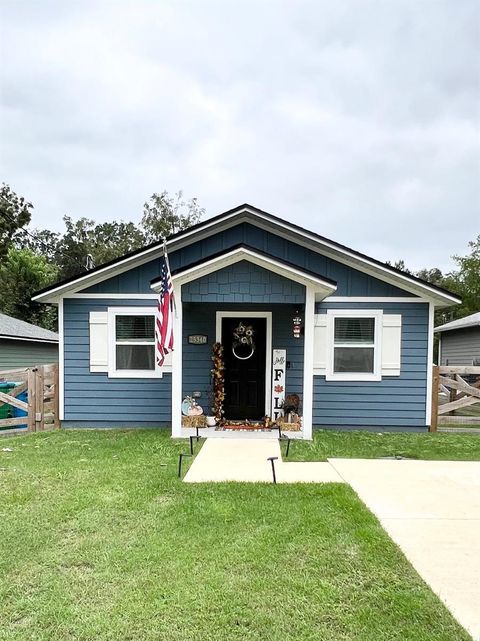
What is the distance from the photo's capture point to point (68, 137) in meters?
17.7

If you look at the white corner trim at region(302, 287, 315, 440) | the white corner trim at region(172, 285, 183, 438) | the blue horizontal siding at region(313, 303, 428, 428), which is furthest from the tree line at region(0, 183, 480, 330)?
the blue horizontal siding at region(313, 303, 428, 428)

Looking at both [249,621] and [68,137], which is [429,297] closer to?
[249,621]

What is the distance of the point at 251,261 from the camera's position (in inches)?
270

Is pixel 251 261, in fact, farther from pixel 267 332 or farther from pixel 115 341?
pixel 115 341

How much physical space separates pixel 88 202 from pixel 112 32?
31095 mm

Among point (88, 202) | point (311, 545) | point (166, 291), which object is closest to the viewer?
point (311, 545)

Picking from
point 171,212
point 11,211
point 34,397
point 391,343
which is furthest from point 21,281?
point 391,343

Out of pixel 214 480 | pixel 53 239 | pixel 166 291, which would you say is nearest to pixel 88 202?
pixel 53 239

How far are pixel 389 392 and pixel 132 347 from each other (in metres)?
5.17

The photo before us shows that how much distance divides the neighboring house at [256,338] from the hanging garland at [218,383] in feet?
0.98

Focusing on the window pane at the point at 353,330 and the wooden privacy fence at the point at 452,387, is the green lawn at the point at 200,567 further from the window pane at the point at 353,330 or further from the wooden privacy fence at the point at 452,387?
the wooden privacy fence at the point at 452,387

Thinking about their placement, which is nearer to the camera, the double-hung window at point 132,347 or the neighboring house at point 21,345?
the double-hung window at point 132,347

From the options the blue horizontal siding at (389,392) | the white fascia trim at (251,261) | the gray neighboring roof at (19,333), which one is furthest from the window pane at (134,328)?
the gray neighboring roof at (19,333)

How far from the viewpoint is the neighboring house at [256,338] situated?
7.90 meters
